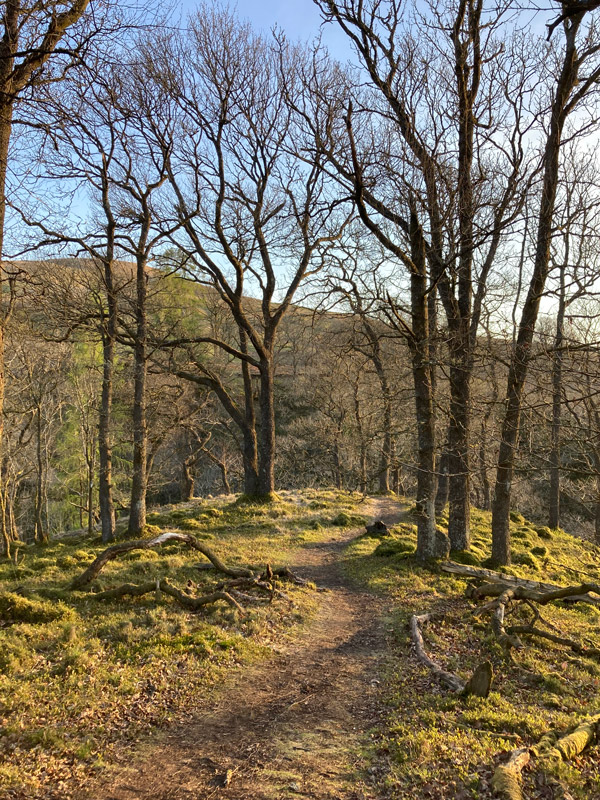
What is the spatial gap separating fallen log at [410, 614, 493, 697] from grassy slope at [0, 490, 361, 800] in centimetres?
209

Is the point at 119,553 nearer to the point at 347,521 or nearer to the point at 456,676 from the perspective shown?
the point at 456,676

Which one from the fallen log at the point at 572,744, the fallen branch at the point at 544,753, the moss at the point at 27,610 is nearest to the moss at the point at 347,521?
the moss at the point at 27,610

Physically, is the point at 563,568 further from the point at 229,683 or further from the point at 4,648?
the point at 4,648

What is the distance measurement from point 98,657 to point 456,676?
15.1ft

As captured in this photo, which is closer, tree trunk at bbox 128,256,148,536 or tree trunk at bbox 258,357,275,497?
tree trunk at bbox 128,256,148,536

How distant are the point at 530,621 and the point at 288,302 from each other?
1401 cm

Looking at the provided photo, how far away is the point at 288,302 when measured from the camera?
19.5 metres

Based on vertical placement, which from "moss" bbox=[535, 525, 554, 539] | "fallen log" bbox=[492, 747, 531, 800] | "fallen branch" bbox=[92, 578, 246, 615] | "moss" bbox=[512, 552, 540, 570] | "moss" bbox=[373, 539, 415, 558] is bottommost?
"moss" bbox=[535, 525, 554, 539]

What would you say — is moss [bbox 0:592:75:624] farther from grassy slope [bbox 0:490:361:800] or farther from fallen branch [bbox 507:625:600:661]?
fallen branch [bbox 507:625:600:661]

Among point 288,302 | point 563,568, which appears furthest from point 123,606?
point 288,302

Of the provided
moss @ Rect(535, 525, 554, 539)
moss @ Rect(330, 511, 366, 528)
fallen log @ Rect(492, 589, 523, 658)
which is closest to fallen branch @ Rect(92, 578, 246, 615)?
fallen log @ Rect(492, 589, 523, 658)

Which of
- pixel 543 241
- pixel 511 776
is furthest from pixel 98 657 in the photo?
pixel 543 241

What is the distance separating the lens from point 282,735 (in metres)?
5.21

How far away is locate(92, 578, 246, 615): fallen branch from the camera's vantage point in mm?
8312
